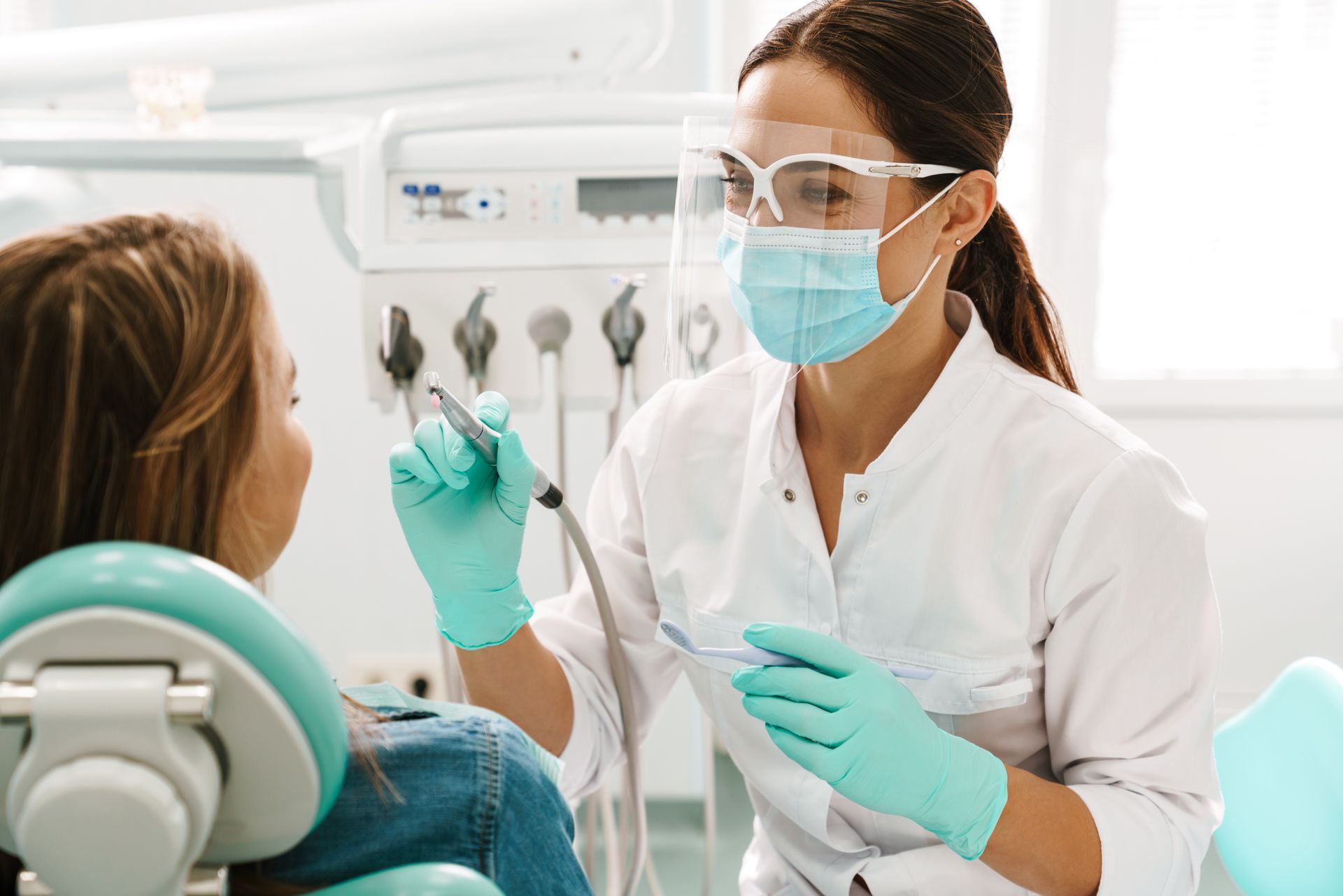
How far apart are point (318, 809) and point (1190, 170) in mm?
2472

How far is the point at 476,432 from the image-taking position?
1.02 metres

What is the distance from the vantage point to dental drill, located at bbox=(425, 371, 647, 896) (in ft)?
3.26

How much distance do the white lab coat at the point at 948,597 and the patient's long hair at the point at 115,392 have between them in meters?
0.60

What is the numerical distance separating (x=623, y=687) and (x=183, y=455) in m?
0.68

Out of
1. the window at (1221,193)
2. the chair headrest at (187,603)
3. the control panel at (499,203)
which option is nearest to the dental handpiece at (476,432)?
the chair headrest at (187,603)

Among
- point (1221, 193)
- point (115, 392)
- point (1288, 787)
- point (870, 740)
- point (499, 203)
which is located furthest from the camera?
point (1221, 193)

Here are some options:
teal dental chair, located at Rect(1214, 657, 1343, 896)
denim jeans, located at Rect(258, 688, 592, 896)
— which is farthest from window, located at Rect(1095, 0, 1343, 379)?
denim jeans, located at Rect(258, 688, 592, 896)

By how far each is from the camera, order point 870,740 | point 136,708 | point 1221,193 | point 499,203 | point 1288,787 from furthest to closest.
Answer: point 1221,193
point 499,203
point 1288,787
point 870,740
point 136,708

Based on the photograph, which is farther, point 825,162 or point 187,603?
point 825,162

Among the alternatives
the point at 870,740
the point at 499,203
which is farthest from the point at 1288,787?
the point at 499,203

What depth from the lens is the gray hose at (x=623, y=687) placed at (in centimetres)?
117

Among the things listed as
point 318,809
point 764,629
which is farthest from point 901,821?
point 318,809

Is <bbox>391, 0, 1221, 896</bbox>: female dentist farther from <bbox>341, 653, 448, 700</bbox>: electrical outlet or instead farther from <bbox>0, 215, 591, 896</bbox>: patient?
<bbox>341, 653, 448, 700</bbox>: electrical outlet

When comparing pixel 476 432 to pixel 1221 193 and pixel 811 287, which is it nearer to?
pixel 811 287
